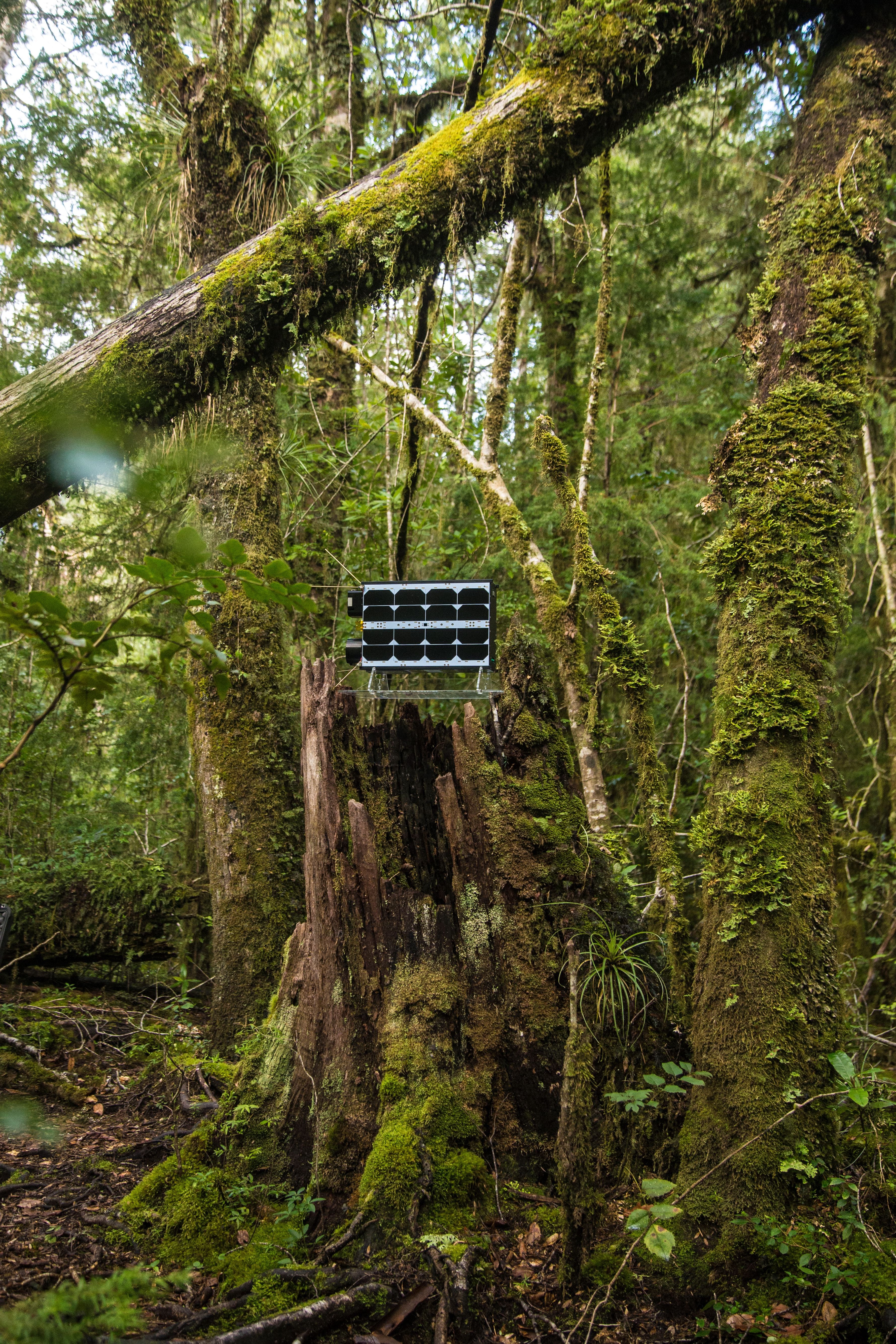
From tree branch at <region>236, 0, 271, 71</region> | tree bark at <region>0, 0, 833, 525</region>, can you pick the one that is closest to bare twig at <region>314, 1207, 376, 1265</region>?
Answer: tree bark at <region>0, 0, 833, 525</region>

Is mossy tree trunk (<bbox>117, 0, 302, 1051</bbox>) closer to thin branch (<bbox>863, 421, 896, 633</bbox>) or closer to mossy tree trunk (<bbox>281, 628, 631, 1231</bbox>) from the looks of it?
mossy tree trunk (<bbox>281, 628, 631, 1231</bbox>)

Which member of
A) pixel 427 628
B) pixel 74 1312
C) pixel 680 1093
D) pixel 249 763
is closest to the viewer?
pixel 74 1312

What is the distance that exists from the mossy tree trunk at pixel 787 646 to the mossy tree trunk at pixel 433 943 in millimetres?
645

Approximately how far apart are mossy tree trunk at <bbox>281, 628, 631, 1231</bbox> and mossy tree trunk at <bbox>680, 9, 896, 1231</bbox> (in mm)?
645

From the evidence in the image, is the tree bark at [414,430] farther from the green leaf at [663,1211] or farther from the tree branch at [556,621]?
the green leaf at [663,1211]

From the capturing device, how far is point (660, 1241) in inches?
86.4

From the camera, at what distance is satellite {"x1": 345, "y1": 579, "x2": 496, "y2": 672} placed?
4.34 meters

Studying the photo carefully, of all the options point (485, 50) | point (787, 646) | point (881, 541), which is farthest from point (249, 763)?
point (881, 541)

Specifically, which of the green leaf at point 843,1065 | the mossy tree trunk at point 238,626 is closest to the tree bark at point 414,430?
the mossy tree trunk at point 238,626

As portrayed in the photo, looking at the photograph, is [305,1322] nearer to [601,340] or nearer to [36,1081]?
[36,1081]

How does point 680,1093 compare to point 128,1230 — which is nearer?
point 128,1230

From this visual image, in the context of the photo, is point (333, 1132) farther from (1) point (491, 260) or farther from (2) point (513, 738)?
(1) point (491, 260)

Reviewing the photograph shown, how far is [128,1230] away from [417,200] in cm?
402

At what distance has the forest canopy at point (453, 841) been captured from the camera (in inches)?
102
